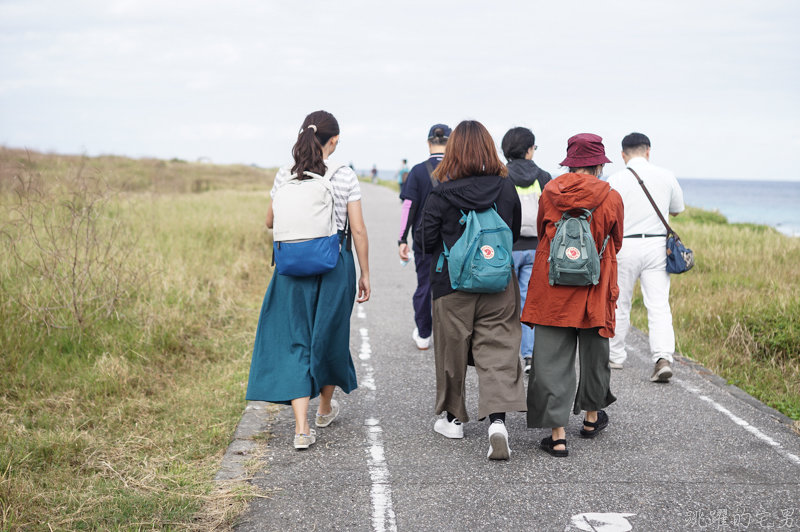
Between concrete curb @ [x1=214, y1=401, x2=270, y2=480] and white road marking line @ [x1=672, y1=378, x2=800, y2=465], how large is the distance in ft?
11.0

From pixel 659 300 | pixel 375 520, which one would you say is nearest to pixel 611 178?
pixel 659 300

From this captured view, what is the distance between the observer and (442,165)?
13.0ft

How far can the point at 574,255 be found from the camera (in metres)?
3.76

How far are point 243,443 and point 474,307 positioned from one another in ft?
5.74

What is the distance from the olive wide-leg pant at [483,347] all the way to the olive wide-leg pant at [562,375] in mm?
120

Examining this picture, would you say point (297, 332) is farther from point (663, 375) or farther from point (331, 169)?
point (663, 375)

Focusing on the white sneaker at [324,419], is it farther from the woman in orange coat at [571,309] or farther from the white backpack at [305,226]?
the woman in orange coat at [571,309]

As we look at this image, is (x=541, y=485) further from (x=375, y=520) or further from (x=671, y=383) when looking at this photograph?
(x=671, y=383)

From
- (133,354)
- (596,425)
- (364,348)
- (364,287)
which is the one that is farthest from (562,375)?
(133,354)

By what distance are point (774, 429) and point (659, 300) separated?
53.3 inches

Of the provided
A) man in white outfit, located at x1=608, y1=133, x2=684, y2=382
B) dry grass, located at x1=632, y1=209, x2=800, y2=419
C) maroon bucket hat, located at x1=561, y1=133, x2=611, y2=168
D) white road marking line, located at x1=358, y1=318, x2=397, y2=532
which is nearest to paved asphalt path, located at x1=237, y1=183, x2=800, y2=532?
white road marking line, located at x1=358, y1=318, x2=397, y2=532

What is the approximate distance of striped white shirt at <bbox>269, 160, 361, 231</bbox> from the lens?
4.00m

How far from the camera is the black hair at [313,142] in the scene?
12.8 feet

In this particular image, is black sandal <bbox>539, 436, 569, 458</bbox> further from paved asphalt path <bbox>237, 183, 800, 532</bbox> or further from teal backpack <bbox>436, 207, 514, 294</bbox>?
teal backpack <bbox>436, 207, 514, 294</bbox>
